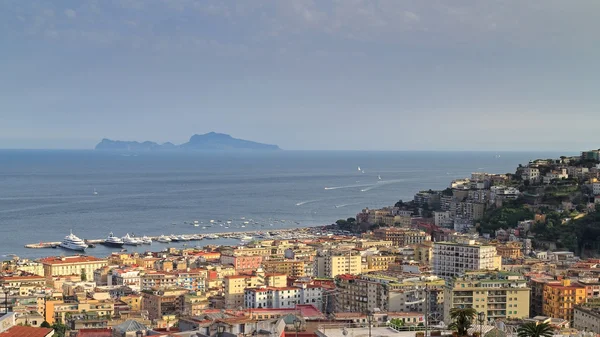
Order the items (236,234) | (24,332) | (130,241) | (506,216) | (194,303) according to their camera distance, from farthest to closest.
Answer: (236,234)
(130,241)
(506,216)
(194,303)
(24,332)

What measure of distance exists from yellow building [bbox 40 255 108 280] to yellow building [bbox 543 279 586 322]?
1913cm

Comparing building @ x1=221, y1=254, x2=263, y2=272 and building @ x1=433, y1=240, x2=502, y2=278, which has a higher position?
building @ x1=433, y1=240, x2=502, y2=278

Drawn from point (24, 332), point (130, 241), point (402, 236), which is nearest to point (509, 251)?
point (402, 236)

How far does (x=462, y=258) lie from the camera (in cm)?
3052

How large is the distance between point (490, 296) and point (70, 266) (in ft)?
65.8

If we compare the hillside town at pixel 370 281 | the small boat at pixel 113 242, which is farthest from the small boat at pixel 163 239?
the hillside town at pixel 370 281

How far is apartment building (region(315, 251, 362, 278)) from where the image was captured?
111ft

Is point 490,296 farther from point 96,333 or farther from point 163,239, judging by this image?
point 163,239

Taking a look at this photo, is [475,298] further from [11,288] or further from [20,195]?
[20,195]

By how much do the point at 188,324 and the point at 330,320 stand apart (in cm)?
314

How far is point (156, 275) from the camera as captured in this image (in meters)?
32.3

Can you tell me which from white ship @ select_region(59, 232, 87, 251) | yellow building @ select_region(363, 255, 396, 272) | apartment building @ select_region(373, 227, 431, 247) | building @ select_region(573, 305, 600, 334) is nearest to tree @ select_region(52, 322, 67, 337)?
building @ select_region(573, 305, 600, 334)

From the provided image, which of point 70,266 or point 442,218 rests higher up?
point 442,218

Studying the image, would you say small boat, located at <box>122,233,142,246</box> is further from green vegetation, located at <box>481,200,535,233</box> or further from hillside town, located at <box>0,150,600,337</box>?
green vegetation, located at <box>481,200,535,233</box>
